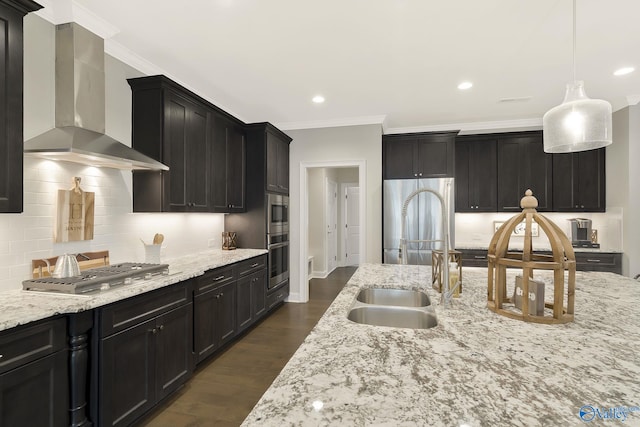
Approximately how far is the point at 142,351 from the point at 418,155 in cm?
415

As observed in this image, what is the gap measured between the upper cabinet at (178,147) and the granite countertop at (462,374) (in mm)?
2215

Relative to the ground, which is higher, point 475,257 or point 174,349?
point 475,257

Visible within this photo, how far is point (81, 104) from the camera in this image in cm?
225

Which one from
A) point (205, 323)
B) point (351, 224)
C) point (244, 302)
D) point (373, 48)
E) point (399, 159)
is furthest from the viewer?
point (351, 224)

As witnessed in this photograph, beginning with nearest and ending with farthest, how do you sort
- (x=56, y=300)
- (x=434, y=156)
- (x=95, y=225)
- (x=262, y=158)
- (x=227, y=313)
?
(x=56, y=300) → (x=95, y=225) → (x=227, y=313) → (x=262, y=158) → (x=434, y=156)

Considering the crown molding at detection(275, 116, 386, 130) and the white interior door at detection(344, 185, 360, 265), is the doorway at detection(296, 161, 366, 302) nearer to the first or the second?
the white interior door at detection(344, 185, 360, 265)

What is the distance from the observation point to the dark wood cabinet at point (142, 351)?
1804mm

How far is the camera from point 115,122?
2680 mm

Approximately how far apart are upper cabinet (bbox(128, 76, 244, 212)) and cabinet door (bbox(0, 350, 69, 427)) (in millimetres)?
1432

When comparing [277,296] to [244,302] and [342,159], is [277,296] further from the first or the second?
[342,159]

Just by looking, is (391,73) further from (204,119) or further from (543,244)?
(543,244)

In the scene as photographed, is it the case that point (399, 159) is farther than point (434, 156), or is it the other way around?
point (399, 159)

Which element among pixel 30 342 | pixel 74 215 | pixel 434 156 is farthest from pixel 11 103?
pixel 434 156

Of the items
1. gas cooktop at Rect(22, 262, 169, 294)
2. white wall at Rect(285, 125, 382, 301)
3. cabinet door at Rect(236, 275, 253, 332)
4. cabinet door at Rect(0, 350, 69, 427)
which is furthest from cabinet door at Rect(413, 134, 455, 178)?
cabinet door at Rect(0, 350, 69, 427)
